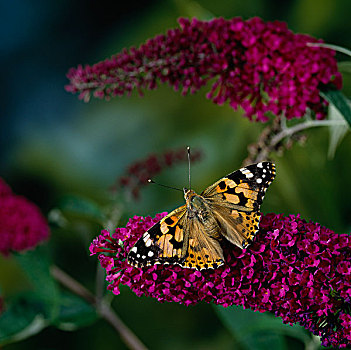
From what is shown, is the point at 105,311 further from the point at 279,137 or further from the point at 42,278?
the point at 279,137

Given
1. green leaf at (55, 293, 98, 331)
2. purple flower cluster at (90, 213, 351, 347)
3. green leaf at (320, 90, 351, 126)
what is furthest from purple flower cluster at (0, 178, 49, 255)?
green leaf at (320, 90, 351, 126)

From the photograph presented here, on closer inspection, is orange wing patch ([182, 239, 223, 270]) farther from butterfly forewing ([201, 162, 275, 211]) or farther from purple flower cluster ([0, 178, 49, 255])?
purple flower cluster ([0, 178, 49, 255])

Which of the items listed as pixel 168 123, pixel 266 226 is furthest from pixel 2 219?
pixel 168 123

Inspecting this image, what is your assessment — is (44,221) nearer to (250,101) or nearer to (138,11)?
(250,101)

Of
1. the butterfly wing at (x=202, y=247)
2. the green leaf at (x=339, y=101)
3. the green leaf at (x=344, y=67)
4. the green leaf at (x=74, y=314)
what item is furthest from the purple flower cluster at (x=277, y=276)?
the green leaf at (x=74, y=314)

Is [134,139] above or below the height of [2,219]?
below
